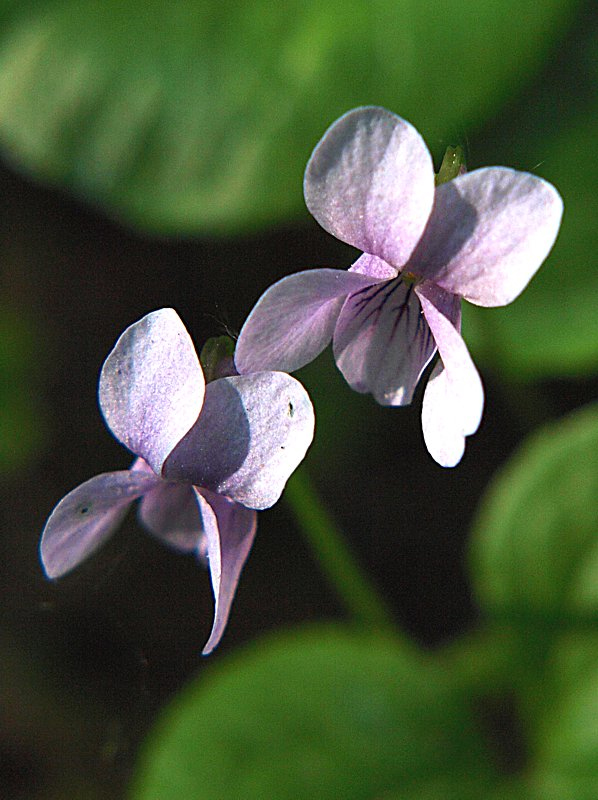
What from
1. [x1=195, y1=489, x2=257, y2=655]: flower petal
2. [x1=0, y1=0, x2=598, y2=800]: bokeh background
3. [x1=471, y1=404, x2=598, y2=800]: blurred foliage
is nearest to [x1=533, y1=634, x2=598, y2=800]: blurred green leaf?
[x1=471, y1=404, x2=598, y2=800]: blurred foliage

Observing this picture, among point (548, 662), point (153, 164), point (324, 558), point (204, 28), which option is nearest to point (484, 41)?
point (204, 28)

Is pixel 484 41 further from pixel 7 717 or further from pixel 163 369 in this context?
pixel 7 717

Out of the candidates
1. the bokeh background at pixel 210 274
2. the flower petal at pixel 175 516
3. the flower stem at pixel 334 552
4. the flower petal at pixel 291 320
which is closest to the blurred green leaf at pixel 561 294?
the bokeh background at pixel 210 274

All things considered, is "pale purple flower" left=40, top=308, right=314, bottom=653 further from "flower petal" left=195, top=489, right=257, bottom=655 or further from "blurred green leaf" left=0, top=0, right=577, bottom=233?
"blurred green leaf" left=0, top=0, right=577, bottom=233

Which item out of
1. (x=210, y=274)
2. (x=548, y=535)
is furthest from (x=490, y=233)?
(x=210, y=274)

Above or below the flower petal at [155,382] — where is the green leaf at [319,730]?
below

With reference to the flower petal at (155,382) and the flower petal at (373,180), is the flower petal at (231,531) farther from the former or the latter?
the flower petal at (373,180)
